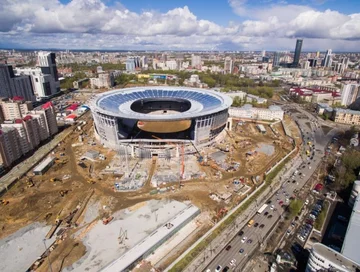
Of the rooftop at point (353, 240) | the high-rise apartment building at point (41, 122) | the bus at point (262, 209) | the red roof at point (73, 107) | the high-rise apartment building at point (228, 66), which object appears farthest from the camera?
the high-rise apartment building at point (228, 66)

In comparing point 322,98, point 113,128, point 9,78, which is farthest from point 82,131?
point 322,98

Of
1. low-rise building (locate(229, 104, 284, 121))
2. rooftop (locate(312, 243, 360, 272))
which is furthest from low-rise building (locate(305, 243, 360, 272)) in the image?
low-rise building (locate(229, 104, 284, 121))

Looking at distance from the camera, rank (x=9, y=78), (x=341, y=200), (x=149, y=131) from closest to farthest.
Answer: (x=341, y=200), (x=149, y=131), (x=9, y=78)

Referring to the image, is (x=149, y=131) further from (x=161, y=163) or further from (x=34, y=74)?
(x=34, y=74)

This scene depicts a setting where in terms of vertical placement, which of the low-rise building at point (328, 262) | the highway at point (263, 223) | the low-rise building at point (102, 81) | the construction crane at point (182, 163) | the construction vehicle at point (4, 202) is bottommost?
the highway at point (263, 223)

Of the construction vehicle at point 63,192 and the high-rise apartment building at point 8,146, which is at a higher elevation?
the high-rise apartment building at point 8,146

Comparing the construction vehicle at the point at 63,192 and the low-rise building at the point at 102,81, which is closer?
the construction vehicle at the point at 63,192

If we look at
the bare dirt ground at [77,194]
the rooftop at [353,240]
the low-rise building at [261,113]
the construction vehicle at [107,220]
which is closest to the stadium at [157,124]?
the bare dirt ground at [77,194]

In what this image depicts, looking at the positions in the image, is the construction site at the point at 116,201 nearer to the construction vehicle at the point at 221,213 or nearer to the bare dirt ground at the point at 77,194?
the construction vehicle at the point at 221,213
